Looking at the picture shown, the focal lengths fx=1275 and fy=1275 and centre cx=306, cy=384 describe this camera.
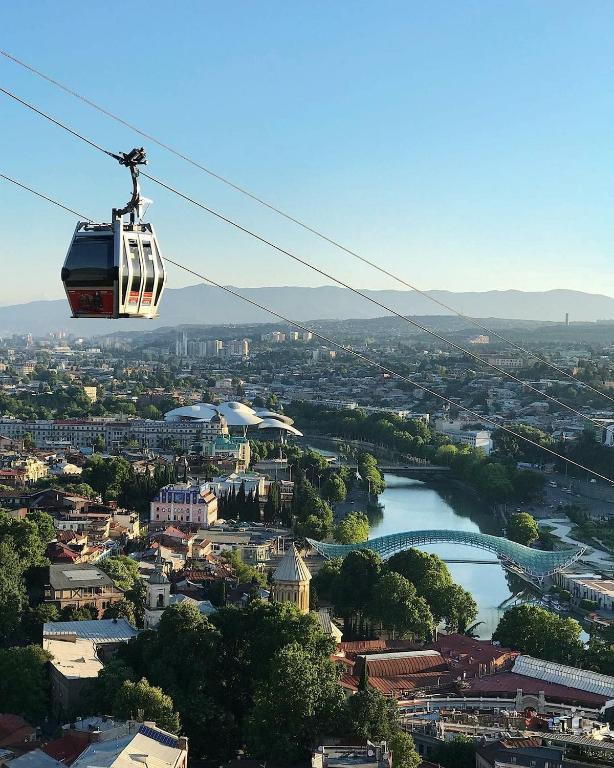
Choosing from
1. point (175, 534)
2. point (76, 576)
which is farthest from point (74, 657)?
point (175, 534)

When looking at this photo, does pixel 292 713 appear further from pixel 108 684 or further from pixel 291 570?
pixel 291 570

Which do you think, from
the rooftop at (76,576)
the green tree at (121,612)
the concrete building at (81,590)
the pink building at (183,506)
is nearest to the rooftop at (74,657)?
the green tree at (121,612)

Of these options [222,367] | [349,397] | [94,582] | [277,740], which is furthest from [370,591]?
[222,367]

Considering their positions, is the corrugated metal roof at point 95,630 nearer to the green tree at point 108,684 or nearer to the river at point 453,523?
the green tree at point 108,684

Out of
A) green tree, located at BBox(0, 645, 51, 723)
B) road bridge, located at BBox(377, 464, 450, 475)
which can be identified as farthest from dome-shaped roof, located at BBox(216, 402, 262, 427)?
green tree, located at BBox(0, 645, 51, 723)

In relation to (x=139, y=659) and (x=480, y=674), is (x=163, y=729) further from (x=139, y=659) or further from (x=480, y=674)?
(x=480, y=674)

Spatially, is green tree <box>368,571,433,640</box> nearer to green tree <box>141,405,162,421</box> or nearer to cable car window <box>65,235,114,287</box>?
cable car window <box>65,235,114,287</box>
